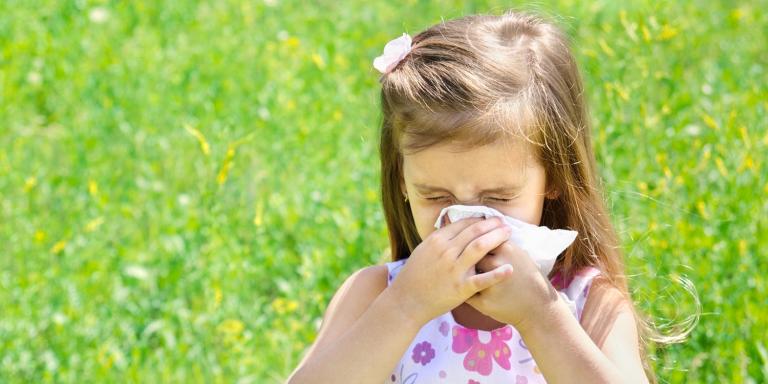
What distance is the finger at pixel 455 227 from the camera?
1915 millimetres

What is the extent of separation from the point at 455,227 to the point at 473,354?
0.33 m

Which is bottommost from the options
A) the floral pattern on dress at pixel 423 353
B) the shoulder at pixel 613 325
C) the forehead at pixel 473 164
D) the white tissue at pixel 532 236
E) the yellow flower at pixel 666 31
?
the floral pattern on dress at pixel 423 353

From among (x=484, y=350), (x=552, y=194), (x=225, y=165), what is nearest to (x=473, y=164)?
(x=552, y=194)

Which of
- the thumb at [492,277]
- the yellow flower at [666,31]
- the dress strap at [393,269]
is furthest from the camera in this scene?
the yellow flower at [666,31]

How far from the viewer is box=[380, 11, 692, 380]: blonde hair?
1.99m

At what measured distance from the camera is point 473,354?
2.13m

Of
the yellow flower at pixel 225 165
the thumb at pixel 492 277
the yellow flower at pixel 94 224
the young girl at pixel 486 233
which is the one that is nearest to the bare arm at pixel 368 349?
the young girl at pixel 486 233

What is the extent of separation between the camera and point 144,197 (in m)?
3.76

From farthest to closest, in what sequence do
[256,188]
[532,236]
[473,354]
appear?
[256,188]
[473,354]
[532,236]

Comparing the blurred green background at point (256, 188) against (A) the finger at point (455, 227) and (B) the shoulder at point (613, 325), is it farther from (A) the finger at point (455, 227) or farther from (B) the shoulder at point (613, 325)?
(A) the finger at point (455, 227)

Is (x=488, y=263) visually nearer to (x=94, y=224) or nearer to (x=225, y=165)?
(x=225, y=165)

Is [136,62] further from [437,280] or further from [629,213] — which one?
[437,280]

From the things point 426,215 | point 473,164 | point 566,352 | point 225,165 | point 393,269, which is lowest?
point 225,165

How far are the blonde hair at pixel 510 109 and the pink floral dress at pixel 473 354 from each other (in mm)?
58
